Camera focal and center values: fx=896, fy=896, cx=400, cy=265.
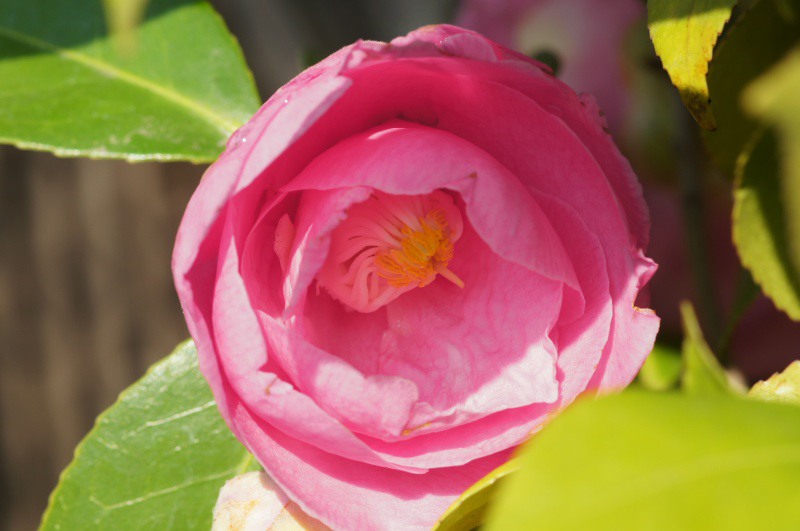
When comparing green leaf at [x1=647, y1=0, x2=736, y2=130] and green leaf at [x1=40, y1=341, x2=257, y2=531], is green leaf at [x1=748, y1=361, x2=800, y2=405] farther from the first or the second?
green leaf at [x1=40, y1=341, x2=257, y2=531]

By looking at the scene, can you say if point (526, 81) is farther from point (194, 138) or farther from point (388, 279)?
point (194, 138)

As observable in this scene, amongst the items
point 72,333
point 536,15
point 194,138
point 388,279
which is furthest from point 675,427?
point 72,333

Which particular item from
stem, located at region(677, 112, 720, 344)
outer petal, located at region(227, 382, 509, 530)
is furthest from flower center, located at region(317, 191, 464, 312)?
stem, located at region(677, 112, 720, 344)

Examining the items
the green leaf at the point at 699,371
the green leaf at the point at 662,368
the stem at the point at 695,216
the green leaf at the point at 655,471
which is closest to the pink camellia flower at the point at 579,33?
the stem at the point at 695,216

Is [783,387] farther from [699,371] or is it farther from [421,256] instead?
[421,256]

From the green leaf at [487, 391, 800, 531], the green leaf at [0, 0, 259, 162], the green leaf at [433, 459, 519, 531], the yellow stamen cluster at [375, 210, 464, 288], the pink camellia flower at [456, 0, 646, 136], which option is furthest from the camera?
the pink camellia flower at [456, 0, 646, 136]

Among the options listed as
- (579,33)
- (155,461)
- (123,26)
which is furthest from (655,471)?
(579,33)
